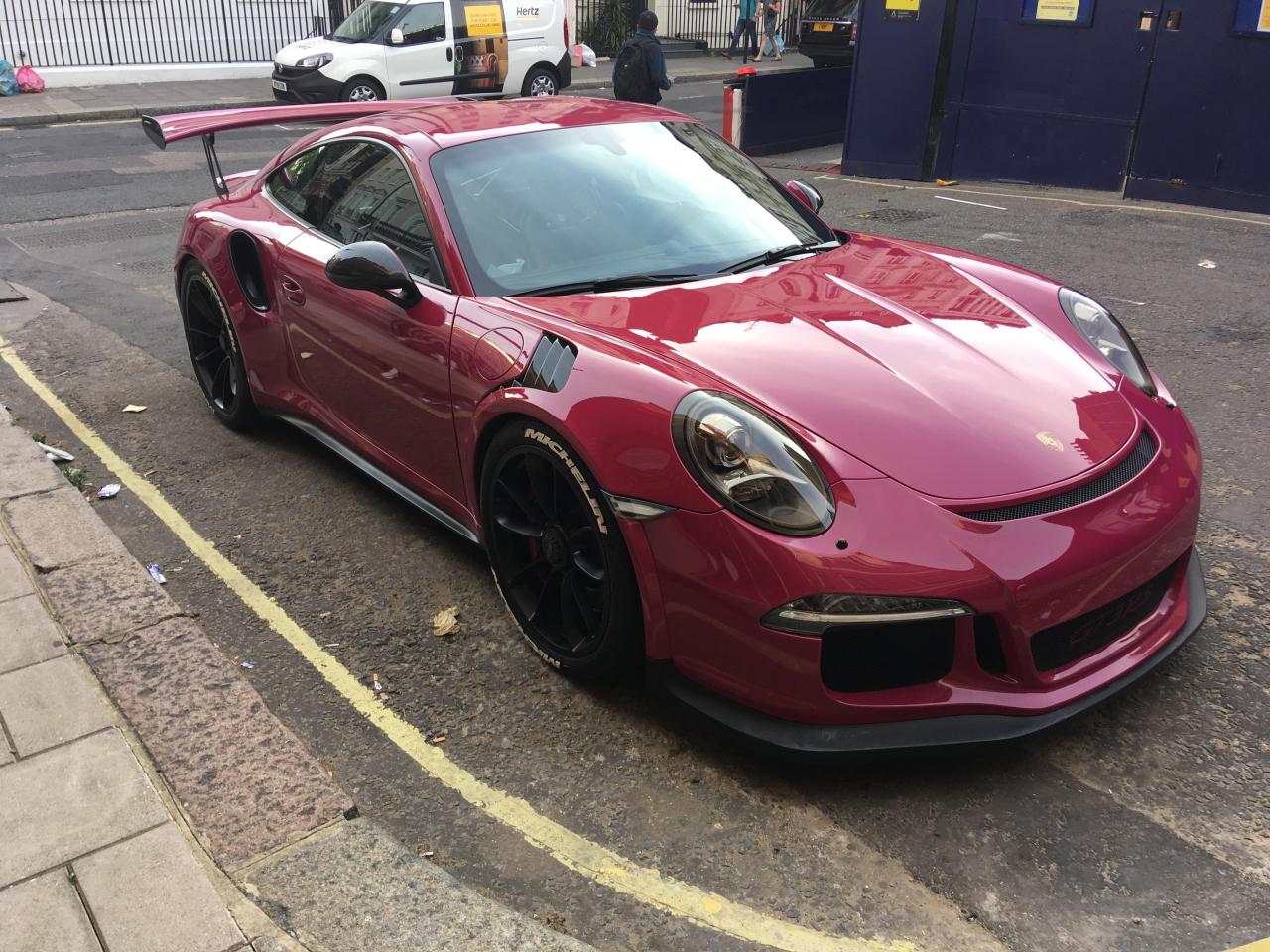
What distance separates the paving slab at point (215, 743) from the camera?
264cm

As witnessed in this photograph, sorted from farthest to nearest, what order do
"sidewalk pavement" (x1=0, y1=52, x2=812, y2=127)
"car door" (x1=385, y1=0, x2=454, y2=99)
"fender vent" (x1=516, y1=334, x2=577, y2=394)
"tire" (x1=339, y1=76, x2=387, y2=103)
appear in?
1. "sidewalk pavement" (x1=0, y1=52, x2=812, y2=127)
2. "car door" (x1=385, y1=0, x2=454, y2=99)
3. "tire" (x1=339, y1=76, x2=387, y2=103)
4. "fender vent" (x1=516, y1=334, x2=577, y2=394)

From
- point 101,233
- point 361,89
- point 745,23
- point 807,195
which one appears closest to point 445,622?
point 807,195

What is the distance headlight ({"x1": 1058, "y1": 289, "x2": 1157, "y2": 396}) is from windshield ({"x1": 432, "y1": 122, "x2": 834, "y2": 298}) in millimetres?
910

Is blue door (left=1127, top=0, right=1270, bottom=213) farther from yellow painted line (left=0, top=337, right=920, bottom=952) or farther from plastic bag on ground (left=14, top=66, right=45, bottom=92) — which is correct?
plastic bag on ground (left=14, top=66, right=45, bottom=92)

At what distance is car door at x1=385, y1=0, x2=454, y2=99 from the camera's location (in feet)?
55.0

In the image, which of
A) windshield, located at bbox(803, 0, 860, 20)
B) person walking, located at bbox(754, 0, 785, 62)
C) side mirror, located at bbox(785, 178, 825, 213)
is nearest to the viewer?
side mirror, located at bbox(785, 178, 825, 213)

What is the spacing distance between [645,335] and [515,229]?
825 millimetres

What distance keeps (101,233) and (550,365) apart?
7888 millimetres

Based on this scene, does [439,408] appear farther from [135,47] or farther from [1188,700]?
[135,47]

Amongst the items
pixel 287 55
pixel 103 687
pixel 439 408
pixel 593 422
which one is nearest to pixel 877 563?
pixel 593 422

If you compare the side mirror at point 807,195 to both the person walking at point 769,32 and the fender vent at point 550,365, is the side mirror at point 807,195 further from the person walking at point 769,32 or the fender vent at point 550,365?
the person walking at point 769,32

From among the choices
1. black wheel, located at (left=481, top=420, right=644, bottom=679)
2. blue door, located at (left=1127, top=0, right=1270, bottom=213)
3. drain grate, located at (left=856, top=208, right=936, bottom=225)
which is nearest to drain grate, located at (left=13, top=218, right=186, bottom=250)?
drain grate, located at (left=856, top=208, right=936, bottom=225)

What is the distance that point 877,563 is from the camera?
252 centimetres

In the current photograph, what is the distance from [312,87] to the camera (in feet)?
55.4
